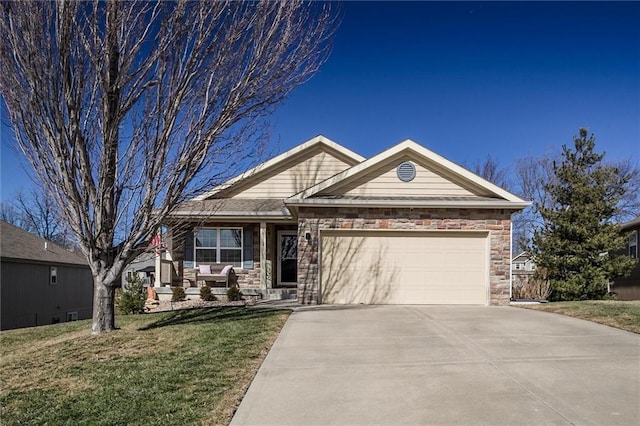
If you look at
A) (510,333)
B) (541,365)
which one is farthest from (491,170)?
(541,365)

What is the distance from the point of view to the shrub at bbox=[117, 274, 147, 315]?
1144 cm

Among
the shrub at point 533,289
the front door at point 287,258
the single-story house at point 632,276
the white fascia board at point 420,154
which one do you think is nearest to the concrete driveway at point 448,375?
the white fascia board at point 420,154

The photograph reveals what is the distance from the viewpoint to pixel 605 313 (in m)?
9.62

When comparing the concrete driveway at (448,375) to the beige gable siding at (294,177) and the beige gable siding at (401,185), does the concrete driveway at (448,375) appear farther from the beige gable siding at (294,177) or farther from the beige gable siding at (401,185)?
the beige gable siding at (294,177)

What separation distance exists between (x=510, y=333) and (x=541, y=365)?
2.08 meters

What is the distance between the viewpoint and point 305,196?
12.3 m

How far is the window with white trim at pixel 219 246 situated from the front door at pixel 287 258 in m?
1.44

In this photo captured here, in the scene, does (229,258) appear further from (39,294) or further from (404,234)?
(39,294)

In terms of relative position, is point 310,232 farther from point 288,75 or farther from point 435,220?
point 288,75

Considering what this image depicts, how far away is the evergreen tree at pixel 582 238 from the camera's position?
14781mm

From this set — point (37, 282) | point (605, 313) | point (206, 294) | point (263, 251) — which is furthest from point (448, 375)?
point (37, 282)

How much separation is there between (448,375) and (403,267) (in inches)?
272

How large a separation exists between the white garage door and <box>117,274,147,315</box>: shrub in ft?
14.6

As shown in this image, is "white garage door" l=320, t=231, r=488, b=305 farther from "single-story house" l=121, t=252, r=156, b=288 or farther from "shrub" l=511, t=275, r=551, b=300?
"single-story house" l=121, t=252, r=156, b=288
